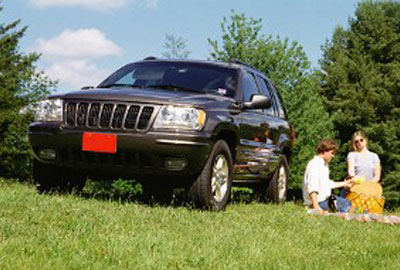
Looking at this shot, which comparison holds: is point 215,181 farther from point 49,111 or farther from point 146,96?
Answer: point 49,111

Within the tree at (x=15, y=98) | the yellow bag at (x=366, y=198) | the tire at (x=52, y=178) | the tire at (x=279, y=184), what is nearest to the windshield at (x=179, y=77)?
the tire at (x=52, y=178)

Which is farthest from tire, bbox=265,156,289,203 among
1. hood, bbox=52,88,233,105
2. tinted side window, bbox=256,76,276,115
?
hood, bbox=52,88,233,105

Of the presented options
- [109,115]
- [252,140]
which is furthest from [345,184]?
[109,115]

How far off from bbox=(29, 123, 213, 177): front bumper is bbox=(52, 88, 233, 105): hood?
39cm

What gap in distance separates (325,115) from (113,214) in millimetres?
25911

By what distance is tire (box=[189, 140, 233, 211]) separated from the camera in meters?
7.46

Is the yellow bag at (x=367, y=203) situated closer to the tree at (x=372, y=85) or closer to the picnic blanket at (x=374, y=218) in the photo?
the picnic blanket at (x=374, y=218)

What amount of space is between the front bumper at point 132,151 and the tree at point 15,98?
17.6m

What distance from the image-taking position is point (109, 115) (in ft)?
24.3

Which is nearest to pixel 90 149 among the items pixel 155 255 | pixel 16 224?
pixel 16 224

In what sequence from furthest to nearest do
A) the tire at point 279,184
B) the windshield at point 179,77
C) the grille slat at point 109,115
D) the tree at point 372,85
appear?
the tree at point 372,85 < the tire at point 279,184 < the windshield at point 179,77 < the grille slat at point 109,115

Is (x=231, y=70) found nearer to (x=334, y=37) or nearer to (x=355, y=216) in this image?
(x=355, y=216)

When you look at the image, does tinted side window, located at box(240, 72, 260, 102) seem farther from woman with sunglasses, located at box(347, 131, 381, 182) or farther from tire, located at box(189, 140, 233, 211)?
woman with sunglasses, located at box(347, 131, 381, 182)

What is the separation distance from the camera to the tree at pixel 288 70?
92.6 feet
